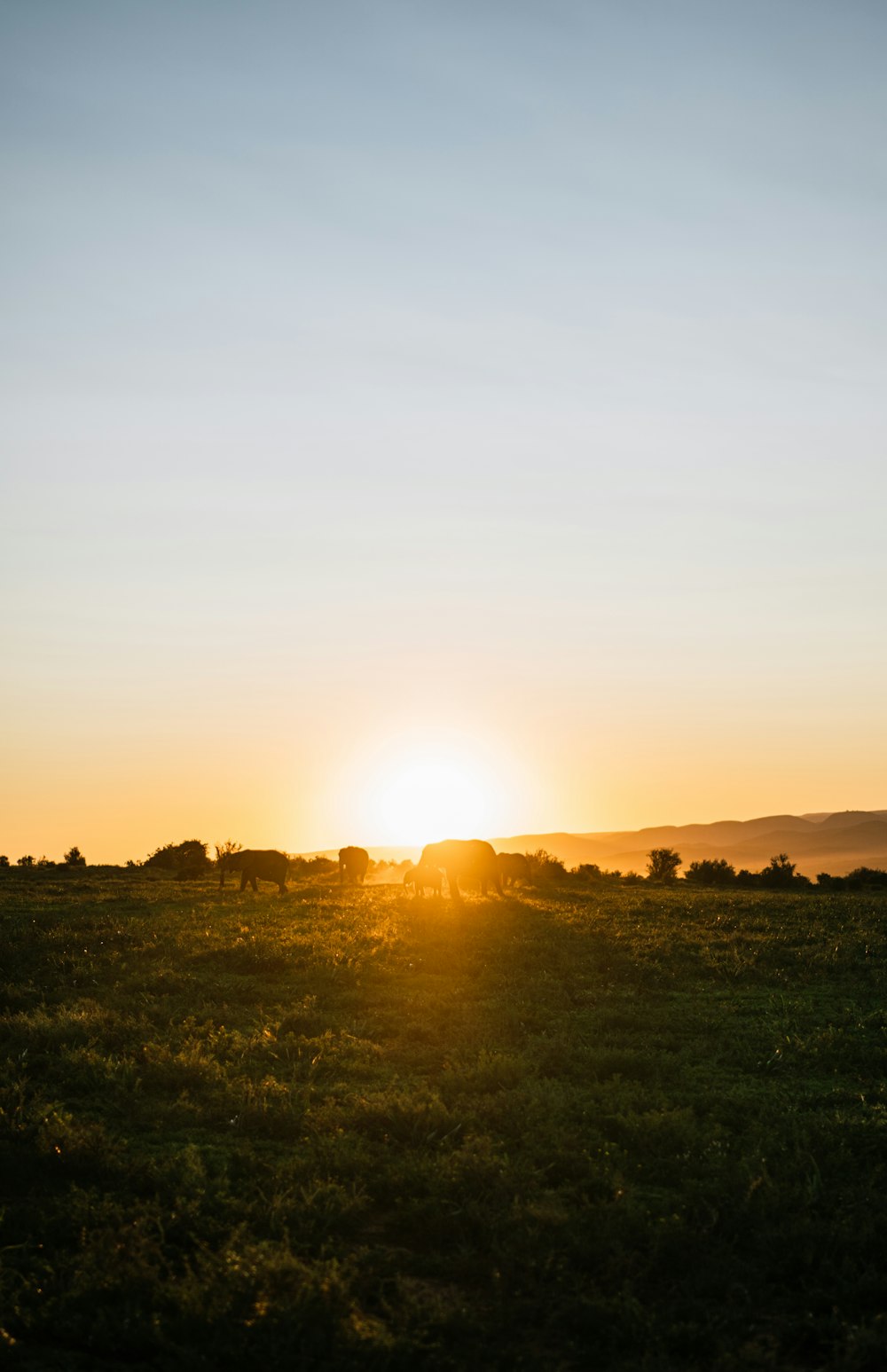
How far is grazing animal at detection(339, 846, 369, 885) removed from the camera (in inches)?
1726

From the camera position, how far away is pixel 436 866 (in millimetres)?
34719

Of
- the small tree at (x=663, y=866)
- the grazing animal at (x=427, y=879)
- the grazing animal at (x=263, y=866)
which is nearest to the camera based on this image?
the grazing animal at (x=427, y=879)

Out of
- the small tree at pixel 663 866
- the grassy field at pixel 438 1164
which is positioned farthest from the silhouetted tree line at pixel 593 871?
the grassy field at pixel 438 1164

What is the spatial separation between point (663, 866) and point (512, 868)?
16.7 m

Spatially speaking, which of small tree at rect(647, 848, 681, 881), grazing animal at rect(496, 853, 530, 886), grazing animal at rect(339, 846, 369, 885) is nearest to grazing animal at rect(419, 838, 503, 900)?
grazing animal at rect(496, 853, 530, 886)

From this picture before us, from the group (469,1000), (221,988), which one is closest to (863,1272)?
(469,1000)

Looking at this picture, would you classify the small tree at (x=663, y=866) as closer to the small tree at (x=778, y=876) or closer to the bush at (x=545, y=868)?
the small tree at (x=778, y=876)

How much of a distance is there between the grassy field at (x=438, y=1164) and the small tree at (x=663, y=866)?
31.4 meters

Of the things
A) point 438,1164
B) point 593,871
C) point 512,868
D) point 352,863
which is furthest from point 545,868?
point 438,1164

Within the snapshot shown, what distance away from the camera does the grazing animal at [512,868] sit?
134ft

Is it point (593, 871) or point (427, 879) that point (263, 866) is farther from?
point (593, 871)

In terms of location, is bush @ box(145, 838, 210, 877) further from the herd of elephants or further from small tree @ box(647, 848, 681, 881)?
small tree @ box(647, 848, 681, 881)

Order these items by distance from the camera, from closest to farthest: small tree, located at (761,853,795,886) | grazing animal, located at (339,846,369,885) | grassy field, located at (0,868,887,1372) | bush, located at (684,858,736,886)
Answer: grassy field, located at (0,868,887,1372) → grazing animal, located at (339,846,369,885) → small tree, located at (761,853,795,886) → bush, located at (684,858,736,886)

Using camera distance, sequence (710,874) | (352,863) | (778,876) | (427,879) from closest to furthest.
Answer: (427,879) → (352,863) → (778,876) → (710,874)
